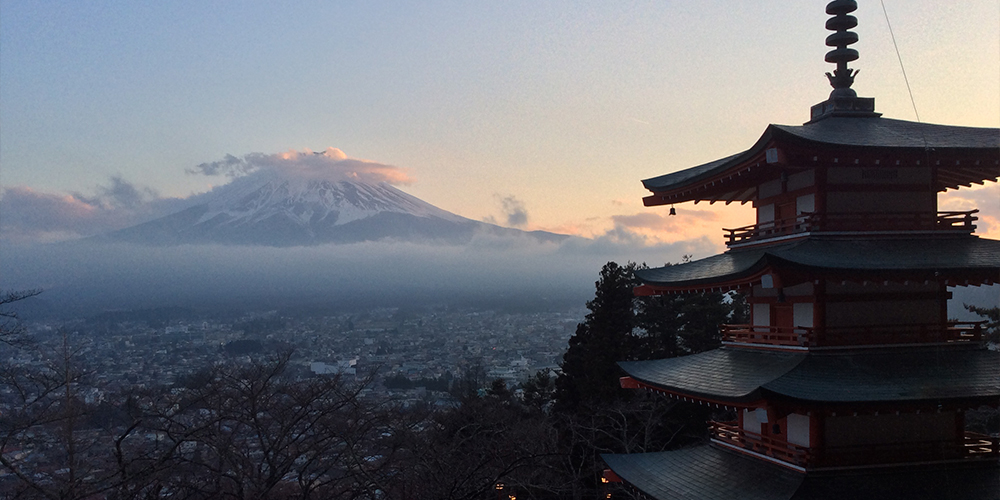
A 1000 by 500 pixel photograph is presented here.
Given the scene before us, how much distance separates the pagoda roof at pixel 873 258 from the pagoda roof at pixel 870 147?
1018mm

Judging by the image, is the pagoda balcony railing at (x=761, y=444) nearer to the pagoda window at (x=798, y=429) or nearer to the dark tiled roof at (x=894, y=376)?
the pagoda window at (x=798, y=429)

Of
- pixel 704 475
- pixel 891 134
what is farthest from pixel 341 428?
pixel 891 134

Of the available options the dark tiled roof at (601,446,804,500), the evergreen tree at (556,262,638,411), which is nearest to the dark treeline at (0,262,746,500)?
the evergreen tree at (556,262,638,411)

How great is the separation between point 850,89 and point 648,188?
3442 millimetres

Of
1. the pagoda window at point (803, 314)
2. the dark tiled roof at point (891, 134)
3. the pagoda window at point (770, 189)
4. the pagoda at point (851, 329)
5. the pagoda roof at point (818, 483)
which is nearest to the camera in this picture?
the pagoda roof at point (818, 483)

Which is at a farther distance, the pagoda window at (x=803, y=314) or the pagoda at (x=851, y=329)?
the pagoda window at (x=803, y=314)

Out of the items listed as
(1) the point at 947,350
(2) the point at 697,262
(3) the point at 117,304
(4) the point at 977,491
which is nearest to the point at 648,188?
(2) the point at 697,262

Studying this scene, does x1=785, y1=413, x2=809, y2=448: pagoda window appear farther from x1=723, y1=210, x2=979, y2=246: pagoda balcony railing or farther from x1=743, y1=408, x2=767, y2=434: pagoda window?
x1=723, y1=210, x2=979, y2=246: pagoda balcony railing

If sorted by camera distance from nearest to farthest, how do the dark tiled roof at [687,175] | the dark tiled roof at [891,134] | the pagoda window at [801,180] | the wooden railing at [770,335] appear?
the dark tiled roof at [891,134] < the wooden railing at [770,335] < the pagoda window at [801,180] < the dark tiled roof at [687,175]

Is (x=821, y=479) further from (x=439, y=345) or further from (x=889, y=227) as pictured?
(x=439, y=345)

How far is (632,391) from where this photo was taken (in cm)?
2161

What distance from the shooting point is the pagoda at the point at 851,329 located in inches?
308

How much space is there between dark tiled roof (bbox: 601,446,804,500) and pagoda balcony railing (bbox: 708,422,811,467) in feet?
0.52

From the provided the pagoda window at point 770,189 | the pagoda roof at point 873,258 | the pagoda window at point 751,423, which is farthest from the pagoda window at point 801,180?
the pagoda window at point 751,423
